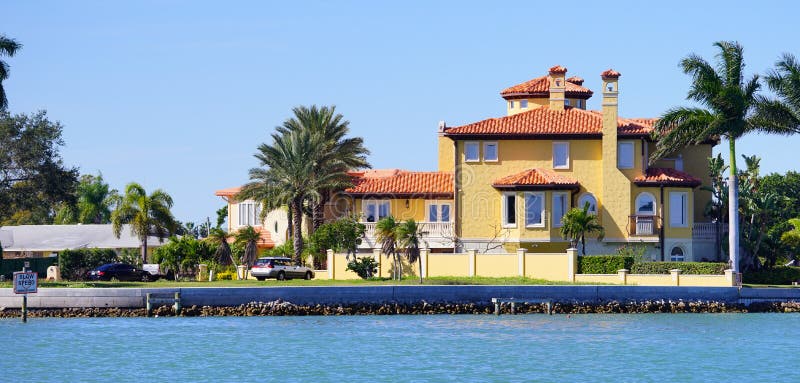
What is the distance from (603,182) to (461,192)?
7.25 m

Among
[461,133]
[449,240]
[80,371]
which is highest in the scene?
[461,133]

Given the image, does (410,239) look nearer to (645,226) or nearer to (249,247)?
(249,247)

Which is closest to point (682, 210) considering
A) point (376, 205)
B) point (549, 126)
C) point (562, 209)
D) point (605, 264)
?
point (562, 209)

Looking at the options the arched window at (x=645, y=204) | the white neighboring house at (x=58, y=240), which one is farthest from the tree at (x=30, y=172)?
the arched window at (x=645, y=204)

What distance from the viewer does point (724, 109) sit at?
212 ft

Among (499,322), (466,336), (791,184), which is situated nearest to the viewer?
(466,336)

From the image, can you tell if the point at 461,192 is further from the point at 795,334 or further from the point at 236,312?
the point at 795,334

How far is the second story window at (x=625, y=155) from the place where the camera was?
72.2m

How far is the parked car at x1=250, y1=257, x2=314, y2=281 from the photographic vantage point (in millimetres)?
70000

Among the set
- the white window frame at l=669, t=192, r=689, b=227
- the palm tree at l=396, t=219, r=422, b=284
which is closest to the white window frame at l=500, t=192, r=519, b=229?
the palm tree at l=396, t=219, r=422, b=284

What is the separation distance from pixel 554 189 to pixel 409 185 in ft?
28.3

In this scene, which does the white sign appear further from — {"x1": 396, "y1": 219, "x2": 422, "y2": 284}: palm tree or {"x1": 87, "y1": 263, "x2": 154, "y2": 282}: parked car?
{"x1": 396, "y1": 219, "x2": 422, "y2": 284}: palm tree

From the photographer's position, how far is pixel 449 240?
7294cm

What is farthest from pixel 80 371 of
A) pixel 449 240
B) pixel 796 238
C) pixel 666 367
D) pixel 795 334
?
pixel 796 238
